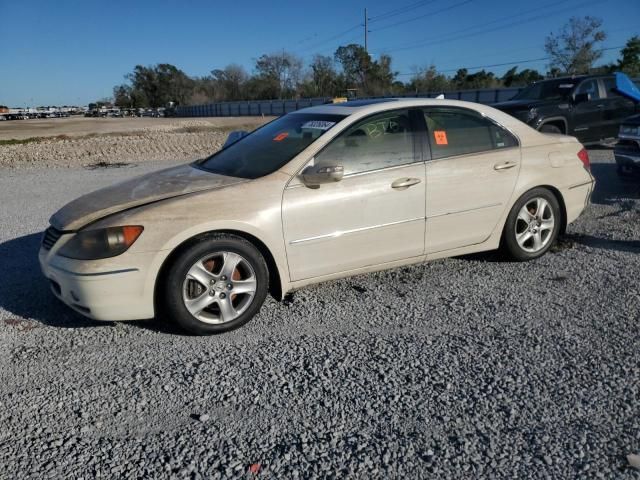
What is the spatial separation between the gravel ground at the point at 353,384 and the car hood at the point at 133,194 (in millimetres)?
772

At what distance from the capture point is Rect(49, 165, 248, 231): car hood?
373 centimetres

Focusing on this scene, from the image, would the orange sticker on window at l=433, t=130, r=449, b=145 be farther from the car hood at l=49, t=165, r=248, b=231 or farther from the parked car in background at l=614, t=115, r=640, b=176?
the parked car in background at l=614, t=115, r=640, b=176

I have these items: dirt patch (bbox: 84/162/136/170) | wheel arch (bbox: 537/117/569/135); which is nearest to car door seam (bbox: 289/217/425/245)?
wheel arch (bbox: 537/117/569/135)

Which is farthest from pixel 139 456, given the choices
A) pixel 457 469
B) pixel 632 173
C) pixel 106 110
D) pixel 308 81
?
pixel 106 110

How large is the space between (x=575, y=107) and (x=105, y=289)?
1055 centimetres

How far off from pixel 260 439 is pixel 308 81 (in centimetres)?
9200

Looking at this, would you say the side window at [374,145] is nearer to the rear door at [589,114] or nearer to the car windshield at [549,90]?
the rear door at [589,114]

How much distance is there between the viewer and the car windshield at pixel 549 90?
11.3 meters

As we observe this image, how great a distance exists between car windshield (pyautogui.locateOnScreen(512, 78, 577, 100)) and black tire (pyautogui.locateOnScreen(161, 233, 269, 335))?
31.9 feet

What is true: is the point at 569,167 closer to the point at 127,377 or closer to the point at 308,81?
the point at 127,377

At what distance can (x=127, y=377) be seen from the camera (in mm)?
3176

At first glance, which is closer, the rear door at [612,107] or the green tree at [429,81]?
the rear door at [612,107]

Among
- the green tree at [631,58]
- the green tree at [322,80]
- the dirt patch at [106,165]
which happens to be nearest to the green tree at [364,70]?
the green tree at [322,80]

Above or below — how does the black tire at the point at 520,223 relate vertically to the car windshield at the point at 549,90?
below
